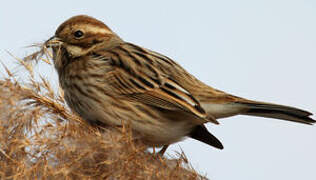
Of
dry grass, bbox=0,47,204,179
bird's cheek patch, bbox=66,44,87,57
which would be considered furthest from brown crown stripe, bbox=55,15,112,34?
dry grass, bbox=0,47,204,179

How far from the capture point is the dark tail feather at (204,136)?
397 cm

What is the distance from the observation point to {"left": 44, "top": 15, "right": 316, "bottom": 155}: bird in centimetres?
359

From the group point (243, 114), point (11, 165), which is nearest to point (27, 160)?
point (11, 165)

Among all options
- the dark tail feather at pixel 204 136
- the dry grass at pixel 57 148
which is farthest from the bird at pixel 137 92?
the dry grass at pixel 57 148

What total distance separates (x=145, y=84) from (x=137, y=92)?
101mm

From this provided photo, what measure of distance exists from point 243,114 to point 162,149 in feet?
2.49

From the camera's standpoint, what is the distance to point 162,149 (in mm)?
3885

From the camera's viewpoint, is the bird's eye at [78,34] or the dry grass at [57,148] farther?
the bird's eye at [78,34]

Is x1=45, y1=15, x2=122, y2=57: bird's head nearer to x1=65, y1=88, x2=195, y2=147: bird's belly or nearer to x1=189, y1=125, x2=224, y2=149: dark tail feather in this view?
x1=65, y1=88, x2=195, y2=147: bird's belly

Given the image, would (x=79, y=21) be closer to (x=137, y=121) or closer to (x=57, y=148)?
(x=137, y=121)

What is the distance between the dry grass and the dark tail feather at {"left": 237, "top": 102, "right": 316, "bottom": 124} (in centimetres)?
132

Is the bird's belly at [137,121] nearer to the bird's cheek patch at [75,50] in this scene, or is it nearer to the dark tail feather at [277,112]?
the bird's cheek patch at [75,50]

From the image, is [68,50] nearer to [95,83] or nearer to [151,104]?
[95,83]

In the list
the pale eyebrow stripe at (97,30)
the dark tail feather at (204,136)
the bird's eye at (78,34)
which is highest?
the pale eyebrow stripe at (97,30)
